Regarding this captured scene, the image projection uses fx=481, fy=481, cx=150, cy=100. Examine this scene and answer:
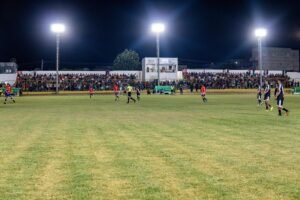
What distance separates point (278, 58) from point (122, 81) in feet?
276

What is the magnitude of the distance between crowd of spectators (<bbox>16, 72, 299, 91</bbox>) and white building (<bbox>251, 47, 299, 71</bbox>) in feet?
195

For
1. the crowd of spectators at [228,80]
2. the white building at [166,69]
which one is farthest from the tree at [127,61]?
the crowd of spectators at [228,80]

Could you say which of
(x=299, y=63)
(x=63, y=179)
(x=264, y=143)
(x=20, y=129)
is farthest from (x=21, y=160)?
(x=299, y=63)

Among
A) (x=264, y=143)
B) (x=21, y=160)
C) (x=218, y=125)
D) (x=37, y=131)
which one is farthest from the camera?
(x=218, y=125)

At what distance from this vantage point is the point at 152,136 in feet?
50.2

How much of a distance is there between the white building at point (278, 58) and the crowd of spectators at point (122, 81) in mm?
59487

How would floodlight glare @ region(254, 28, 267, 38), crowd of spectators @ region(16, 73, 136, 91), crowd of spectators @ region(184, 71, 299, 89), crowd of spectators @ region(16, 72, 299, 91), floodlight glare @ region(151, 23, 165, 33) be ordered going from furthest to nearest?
crowd of spectators @ region(184, 71, 299, 89) → crowd of spectators @ region(16, 72, 299, 91) → crowd of spectators @ region(16, 73, 136, 91) → floodlight glare @ region(254, 28, 267, 38) → floodlight glare @ region(151, 23, 165, 33)

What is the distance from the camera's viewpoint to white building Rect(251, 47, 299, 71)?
146625mm

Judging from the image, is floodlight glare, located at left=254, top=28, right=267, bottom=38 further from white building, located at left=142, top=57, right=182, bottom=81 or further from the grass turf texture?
the grass turf texture

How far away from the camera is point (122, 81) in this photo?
7938cm

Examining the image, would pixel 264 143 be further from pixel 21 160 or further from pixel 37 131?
pixel 37 131

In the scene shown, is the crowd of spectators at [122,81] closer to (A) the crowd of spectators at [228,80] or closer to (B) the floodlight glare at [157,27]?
(A) the crowd of spectators at [228,80]

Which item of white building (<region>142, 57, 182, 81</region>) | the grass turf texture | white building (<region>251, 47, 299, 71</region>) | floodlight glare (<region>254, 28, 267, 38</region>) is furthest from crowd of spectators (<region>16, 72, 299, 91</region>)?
white building (<region>251, 47, 299, 71</region>)

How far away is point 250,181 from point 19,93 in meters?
63.0
